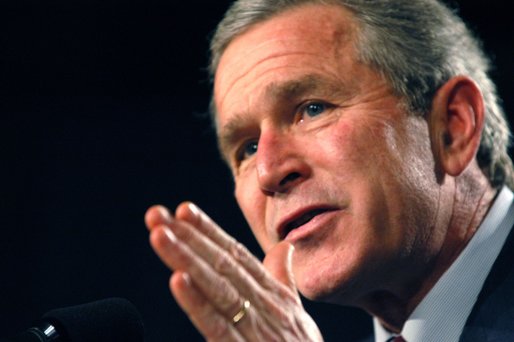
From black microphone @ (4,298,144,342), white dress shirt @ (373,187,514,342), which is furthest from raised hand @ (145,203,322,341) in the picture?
white dress shirt @ (373,187,514,342)

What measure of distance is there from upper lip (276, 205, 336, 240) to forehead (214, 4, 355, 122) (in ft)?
1.05

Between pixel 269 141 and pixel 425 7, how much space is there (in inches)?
24.0

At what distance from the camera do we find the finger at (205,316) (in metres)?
1.13

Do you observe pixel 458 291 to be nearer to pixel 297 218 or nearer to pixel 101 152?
pixel 297 218

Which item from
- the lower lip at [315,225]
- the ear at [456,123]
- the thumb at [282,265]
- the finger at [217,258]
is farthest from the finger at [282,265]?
the ear at [456,123]

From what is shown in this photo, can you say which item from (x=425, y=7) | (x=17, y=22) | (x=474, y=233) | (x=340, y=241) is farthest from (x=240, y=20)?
(x=17, y=22)

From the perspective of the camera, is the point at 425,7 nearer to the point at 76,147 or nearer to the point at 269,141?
the point at 269,141

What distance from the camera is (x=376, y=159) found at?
180cm

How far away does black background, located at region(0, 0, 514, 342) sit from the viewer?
2705mm

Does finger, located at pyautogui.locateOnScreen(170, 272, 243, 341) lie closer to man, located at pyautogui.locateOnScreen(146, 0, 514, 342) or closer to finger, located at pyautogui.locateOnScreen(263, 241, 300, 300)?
finger, located at pyautogui.locateOnScreen(263, 241, 300, 300)

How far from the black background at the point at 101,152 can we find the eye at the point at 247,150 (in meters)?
0.69

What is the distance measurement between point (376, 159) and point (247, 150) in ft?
1.34

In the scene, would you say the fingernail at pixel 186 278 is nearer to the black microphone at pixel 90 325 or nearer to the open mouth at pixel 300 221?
the black microphone at pixel 90 325

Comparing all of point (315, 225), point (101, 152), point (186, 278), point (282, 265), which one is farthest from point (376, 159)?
point (101, 152)
